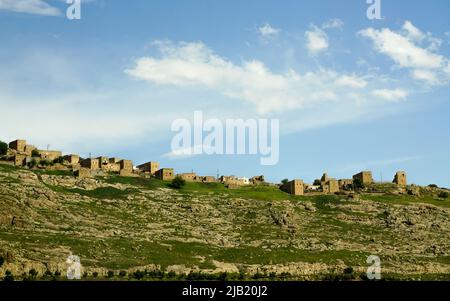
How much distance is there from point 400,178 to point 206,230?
66.3 metres

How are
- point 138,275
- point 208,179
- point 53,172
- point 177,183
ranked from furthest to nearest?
point 208,179
point 177,183
point 53,172
point 138,275

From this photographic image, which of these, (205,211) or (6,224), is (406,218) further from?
(6,224)

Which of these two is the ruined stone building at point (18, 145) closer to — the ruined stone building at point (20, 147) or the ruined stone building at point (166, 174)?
the ruined stone building at point (20, 147)

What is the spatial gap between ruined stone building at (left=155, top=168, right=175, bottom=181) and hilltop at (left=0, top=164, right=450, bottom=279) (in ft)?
16.2

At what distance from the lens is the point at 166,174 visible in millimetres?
160125

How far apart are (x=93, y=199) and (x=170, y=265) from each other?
33.3m

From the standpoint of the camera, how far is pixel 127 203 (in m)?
136

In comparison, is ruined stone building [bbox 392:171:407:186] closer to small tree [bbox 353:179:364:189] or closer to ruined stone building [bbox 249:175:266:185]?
small tree [bbox 353:179:364:189]

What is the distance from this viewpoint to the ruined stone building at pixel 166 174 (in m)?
160

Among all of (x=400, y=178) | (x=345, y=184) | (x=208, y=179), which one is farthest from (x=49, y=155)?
(x=400, y=178)

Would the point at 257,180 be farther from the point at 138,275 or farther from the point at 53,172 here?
the point at 138,275

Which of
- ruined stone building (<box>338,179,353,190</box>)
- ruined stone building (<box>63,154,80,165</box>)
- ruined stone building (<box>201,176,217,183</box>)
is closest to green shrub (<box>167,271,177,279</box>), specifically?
ruined stone building (<box>63,154,80,165</box>)
